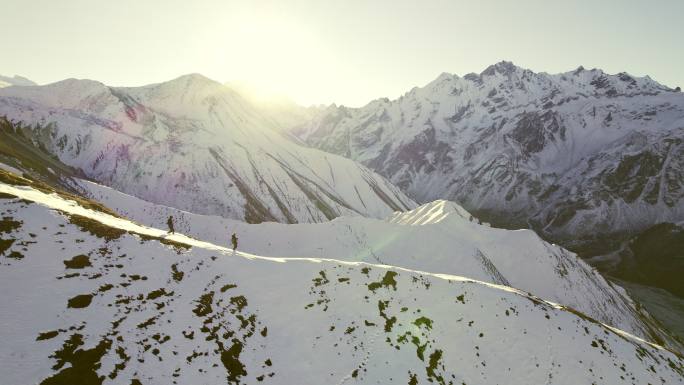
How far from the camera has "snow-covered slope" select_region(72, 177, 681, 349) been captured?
65000 mm

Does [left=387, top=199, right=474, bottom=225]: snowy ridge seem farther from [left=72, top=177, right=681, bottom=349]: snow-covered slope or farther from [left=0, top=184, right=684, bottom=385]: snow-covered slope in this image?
[left=0, top=184, right=684, bottom=385]: snow-covered slope

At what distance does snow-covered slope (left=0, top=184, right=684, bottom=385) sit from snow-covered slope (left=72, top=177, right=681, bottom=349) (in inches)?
1127

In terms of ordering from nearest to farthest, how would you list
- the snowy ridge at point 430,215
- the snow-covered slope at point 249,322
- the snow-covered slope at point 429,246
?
the snow-covered slope at point 249,322 < the snow-covered slope at point 429,246 < the snowy ridge at point 430,215

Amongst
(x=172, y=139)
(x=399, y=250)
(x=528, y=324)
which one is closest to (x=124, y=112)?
(x=172, y=139)

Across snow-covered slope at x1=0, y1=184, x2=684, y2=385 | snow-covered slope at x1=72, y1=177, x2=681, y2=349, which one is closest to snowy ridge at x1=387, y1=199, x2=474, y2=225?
snow-covered slope at x1=72, y1=177, x2=681, y2=349

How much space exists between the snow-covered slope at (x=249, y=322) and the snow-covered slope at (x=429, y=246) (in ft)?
93.9

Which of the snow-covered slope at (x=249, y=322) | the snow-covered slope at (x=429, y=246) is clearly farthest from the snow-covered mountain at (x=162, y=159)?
the snow-covered slope at (x=249, y=322)

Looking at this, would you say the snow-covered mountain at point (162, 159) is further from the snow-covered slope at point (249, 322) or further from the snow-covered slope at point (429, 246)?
the snow-covered slope at point (249, 322)

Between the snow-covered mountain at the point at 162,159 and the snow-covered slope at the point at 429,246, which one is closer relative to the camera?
the snow-covered slope at the point at 429,246

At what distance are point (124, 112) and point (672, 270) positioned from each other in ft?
841

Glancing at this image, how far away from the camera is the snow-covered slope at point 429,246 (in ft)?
213

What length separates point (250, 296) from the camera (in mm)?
29062

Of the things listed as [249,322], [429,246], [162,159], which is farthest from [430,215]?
[162,159]

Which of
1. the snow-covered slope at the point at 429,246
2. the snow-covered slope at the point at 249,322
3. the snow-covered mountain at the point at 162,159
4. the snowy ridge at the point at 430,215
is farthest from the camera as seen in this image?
the snow-covered mountain at the point at 162,159
